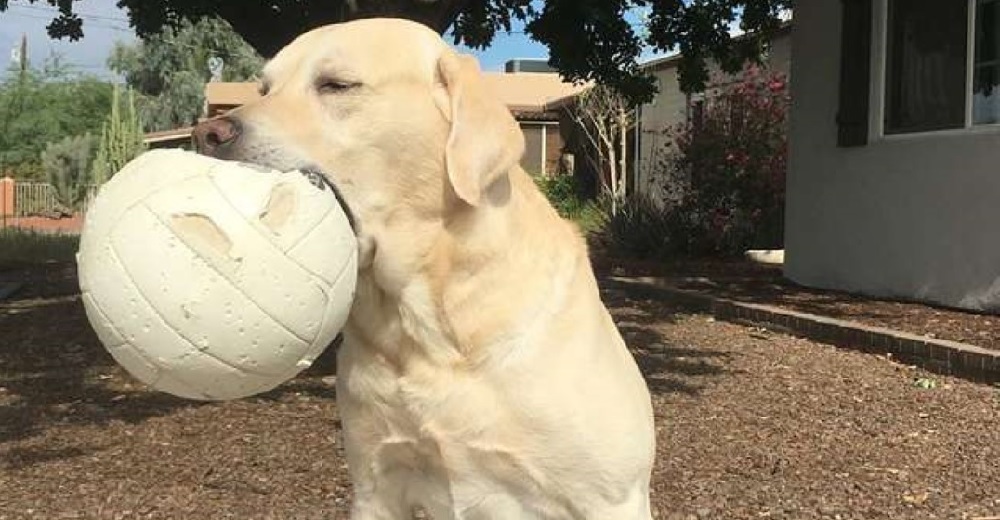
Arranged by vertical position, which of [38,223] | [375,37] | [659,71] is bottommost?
[38,223]

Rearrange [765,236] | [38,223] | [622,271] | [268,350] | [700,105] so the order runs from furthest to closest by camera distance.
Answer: [38,223] < [700,105] < [765,236] < [622,271] < [268,350]

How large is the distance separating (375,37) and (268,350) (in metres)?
0.83

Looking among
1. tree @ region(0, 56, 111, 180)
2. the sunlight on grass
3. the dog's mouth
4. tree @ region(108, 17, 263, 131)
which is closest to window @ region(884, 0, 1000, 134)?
the dog's mouth

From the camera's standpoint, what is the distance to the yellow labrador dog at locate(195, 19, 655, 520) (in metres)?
2.55

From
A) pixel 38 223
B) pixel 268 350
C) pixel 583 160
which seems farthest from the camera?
pixel 38 223

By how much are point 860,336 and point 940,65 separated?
3.06m

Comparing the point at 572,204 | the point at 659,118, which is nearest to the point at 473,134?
the point at 659,118

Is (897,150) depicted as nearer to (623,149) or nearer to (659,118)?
(623,149)

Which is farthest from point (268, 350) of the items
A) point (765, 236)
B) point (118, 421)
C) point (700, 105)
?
point (700, 105)

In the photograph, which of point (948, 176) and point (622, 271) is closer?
point (948, 176)

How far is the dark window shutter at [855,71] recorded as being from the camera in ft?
34.2

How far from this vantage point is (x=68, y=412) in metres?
6.13

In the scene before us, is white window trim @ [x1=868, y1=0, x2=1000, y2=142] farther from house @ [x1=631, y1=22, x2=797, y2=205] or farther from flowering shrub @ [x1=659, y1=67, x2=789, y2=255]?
house @ [x1=631, y1=22, x2=797, y2=205]

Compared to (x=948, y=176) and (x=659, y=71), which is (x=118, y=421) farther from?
(x=659, y=71)
